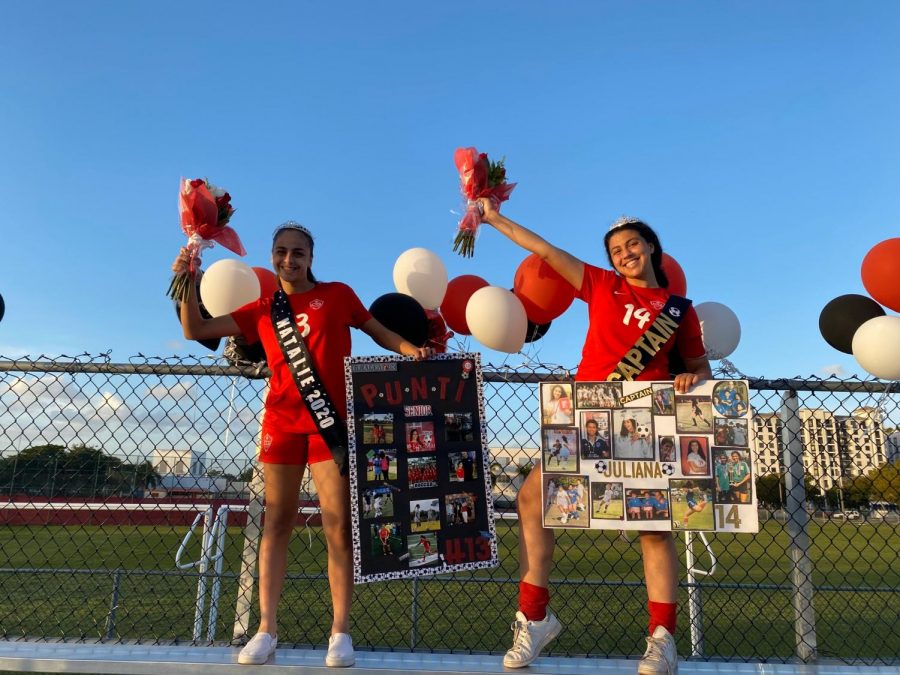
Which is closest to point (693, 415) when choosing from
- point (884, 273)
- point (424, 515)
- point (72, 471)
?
point (424, 515)

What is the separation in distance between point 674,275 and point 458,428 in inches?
62.8

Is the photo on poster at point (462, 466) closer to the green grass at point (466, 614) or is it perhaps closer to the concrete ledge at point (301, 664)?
the concrete ledge at point (301, 664)

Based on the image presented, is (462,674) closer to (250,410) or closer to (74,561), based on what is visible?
(250,410)

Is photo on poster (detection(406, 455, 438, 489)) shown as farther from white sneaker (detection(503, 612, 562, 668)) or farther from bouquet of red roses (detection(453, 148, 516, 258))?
bouquet of red roses (detection(453, 148, 516, 258))

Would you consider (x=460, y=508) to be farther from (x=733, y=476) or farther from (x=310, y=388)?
(x=733, y=476)

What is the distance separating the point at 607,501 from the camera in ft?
8.41

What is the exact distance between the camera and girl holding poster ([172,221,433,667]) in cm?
262

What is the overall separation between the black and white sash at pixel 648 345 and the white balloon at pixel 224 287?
1993mm

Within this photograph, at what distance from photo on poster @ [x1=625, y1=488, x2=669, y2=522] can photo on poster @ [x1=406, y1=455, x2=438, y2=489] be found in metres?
0.87

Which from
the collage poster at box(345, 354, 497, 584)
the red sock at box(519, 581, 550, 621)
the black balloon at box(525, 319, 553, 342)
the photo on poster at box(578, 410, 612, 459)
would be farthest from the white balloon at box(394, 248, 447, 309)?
the red sock at box(519, 581, 550, 621)

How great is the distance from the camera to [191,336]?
2875 millimetres

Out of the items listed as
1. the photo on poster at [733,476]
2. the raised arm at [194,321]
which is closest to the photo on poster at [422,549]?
the photo on poster at [733,476]

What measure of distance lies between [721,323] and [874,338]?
0.74m

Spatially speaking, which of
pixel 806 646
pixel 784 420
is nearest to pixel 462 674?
pixel 806 646
